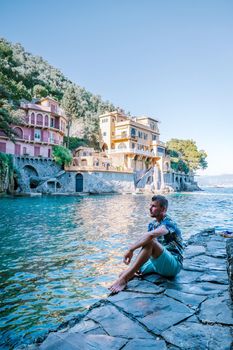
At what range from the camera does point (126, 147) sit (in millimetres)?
51594

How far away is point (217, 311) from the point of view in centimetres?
259

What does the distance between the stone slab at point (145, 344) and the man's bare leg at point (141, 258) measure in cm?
122

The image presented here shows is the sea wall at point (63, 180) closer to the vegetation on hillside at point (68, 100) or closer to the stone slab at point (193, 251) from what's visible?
the vegetation on hillside at point (68, 100)

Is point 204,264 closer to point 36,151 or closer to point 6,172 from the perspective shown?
point 6,172

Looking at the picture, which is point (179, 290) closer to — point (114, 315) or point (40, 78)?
point (114, 315)

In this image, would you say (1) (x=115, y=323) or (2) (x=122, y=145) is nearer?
(1) (x=115, y=323)

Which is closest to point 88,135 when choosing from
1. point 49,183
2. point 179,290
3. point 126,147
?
point 126,147

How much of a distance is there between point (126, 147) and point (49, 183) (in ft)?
64.1

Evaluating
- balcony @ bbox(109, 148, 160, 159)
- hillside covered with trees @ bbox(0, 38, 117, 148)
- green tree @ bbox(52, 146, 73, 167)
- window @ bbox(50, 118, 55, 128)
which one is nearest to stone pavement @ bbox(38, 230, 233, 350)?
hillside covered with trees @ bbox(0, 38, 117, 148)

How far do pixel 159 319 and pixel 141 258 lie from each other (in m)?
0.96

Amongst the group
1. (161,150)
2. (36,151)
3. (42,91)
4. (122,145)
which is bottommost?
(36,151)

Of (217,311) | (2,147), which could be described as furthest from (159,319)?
(2,147)

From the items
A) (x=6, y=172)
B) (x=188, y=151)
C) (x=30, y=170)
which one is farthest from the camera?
(x=188, y=151)

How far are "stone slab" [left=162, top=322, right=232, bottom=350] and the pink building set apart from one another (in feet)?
124
